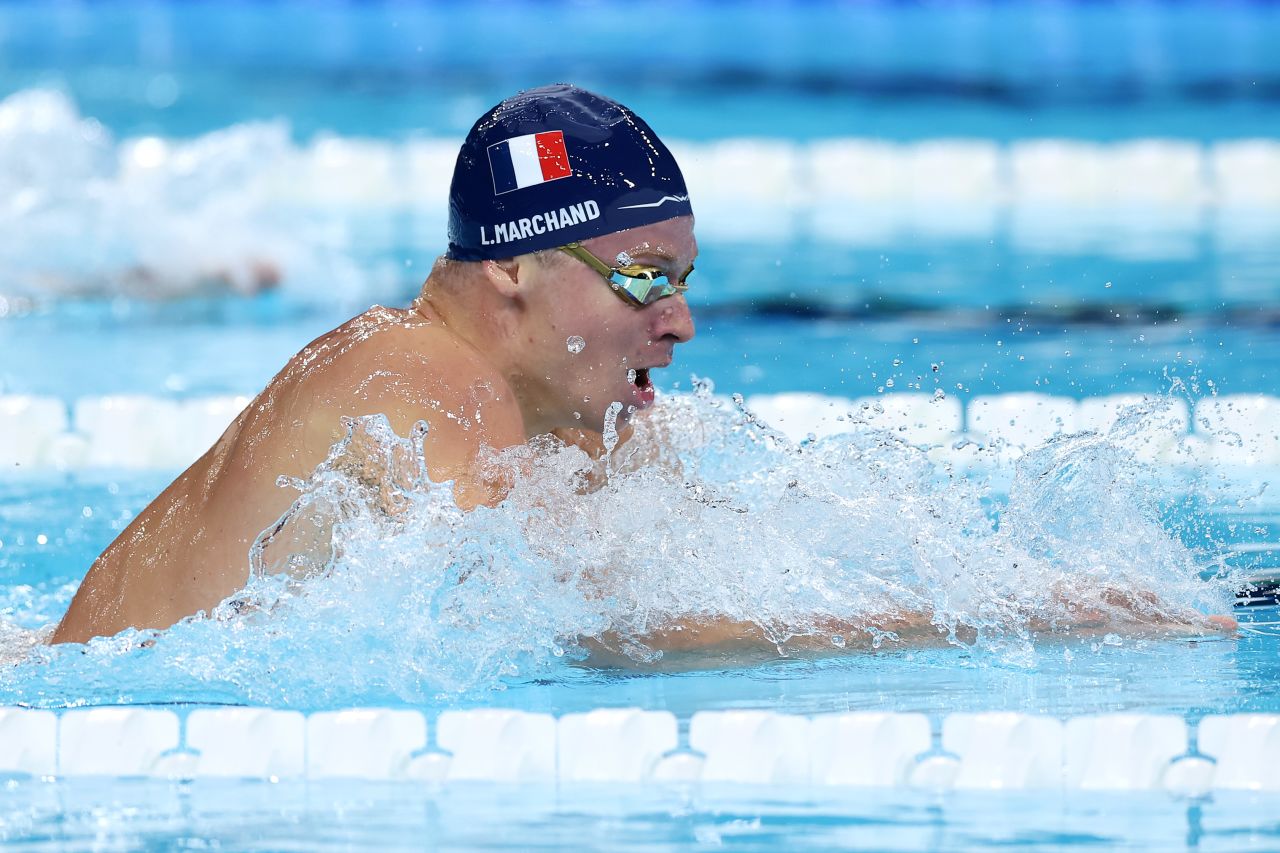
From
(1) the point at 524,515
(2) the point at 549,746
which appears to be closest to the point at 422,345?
(1) the point at 524,515

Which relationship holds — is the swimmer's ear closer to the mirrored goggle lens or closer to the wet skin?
the wet skin

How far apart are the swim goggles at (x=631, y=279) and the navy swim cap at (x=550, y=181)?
23 millimetres

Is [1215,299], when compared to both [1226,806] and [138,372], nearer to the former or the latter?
[138,372]

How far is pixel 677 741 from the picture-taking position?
6.92ft

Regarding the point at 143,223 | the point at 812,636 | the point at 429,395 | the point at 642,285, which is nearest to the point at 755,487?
the point at 812,636

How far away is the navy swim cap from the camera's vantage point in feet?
7.39

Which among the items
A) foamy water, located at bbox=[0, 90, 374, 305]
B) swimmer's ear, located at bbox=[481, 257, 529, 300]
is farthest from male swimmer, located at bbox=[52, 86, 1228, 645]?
foamy water, located at bbox=[0, 90, 374, 305]

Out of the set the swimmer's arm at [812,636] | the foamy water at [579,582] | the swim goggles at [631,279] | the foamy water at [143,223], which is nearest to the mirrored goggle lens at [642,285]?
the swim goggles at [631,279]

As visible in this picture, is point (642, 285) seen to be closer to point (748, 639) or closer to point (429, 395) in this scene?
point (429, 395)

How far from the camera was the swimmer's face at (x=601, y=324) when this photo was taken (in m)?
2.23

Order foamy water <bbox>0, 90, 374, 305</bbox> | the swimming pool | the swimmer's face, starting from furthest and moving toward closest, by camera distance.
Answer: foamy water <bbox>0, 90, 374, 305</bbox>
the swimmer's face
the swimming pool

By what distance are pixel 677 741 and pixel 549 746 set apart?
0.49 ft

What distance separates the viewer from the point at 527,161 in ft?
7.46

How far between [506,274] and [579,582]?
0.39 metres
